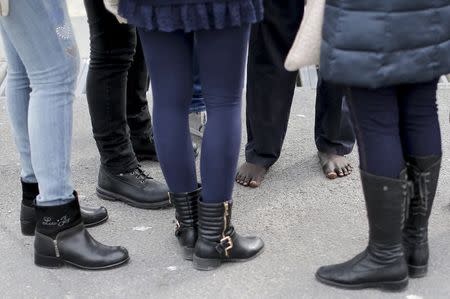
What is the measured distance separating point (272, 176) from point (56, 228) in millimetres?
1203

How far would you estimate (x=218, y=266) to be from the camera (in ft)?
8.66

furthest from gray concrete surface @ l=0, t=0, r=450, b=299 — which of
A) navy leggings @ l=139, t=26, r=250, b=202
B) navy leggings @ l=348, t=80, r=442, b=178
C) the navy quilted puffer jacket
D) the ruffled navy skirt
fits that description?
the ruffled navy skirt

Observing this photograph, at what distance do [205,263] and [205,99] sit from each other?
607mm

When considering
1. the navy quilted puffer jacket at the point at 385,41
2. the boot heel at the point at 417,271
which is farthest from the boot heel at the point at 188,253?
the navy quilted puffer jacket at the point at 385,41

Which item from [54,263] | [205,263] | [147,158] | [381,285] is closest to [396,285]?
[381,285]

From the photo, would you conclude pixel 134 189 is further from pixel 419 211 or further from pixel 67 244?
pixel 419 211

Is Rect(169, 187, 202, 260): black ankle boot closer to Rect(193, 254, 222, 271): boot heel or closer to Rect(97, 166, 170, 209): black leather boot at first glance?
Rect(193, 254, 222, 271): boot heel

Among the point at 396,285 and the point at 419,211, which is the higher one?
the point at 419,211

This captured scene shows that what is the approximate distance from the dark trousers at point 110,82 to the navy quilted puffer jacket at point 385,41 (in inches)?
43.4

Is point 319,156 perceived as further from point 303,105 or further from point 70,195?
point 70,195

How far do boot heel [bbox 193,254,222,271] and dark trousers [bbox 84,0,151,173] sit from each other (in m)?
0.73

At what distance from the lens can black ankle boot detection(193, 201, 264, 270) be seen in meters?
2.56

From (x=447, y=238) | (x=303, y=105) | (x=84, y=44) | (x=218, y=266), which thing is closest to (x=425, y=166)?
(x=447, y=238)

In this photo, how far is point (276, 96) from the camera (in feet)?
10.6
